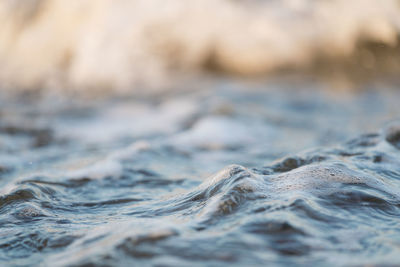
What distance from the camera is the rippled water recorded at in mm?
1412

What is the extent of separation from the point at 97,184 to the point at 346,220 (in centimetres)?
131

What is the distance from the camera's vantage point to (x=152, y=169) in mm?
2832

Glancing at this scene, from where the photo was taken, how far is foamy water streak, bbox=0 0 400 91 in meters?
6.31

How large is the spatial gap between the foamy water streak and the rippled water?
A: 76.9 inches

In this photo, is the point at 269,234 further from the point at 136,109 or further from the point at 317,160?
the point at 136,109

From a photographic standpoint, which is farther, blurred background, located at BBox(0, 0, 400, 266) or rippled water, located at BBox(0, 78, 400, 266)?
blurred background, located at BBox(0, 0, 400, 266)

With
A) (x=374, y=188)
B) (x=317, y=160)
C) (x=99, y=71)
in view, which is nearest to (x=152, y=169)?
(x=317, y=160)

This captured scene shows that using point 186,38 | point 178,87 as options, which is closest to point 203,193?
point 178,87

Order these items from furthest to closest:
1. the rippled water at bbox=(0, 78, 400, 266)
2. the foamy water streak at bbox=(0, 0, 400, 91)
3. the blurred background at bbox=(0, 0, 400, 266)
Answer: the foamy water streak at bbox=(0, 0, 400, 91) → the blurred background at bbox=(0, 0, 400, 266) → the rippled water at bbox=(0, 78, 400, 266)

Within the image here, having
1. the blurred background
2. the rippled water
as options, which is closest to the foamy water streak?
the blurred background

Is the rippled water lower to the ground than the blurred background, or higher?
lower

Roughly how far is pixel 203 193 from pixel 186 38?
195 inches

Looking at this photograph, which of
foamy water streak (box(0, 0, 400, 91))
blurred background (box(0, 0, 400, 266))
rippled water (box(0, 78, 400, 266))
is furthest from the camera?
foamy water streak (box(0, 0, 400, 91))

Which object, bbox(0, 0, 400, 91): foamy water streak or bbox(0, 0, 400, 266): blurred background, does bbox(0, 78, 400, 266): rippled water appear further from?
bbox(0, 0, 400, 91): foamy water streak
